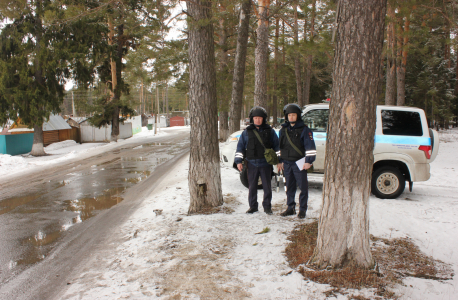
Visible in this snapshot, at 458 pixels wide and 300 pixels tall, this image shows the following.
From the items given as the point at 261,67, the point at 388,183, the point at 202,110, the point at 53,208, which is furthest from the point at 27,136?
the point at 388,183

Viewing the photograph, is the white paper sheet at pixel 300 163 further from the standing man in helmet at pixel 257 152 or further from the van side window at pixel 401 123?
the van side window at pixel 401 123

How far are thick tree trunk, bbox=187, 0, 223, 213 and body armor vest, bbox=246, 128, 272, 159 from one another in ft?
2.28

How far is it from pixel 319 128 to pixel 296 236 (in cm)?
354

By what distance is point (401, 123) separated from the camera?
6965mm

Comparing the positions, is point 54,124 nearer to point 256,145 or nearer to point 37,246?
point 37,246

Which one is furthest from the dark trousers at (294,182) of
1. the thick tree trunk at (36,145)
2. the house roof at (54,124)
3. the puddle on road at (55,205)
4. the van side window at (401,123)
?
the house roof at (54,124)

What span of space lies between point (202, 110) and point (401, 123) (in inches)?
172

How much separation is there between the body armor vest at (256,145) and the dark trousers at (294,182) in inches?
18.4

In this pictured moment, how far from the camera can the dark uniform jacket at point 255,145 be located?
555 cm

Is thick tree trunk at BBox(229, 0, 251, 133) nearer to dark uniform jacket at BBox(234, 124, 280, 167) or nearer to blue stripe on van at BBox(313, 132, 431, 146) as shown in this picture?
blue stripe on van at BBox(313, 132, 431, 146)

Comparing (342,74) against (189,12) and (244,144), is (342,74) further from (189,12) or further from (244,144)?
(189,12)

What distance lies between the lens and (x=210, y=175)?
594cm

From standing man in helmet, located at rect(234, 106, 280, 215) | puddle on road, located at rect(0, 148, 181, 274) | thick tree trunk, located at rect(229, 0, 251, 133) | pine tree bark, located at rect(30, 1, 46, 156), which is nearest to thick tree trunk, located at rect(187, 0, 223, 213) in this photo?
standing man in helmet, located at rect(234, 106, 280, 215)

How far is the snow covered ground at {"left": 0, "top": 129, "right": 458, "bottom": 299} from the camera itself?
3.28 m
